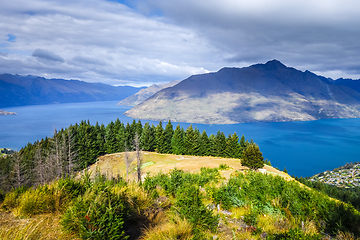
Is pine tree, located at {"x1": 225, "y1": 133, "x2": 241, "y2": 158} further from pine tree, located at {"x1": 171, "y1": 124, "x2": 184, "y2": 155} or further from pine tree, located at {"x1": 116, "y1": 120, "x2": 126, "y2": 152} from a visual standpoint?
pine tree, located at {"x1": 116, "y1": 120, "x2": 126, "y2": 152}

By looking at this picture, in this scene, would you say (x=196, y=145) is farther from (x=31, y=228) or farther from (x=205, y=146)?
(x=31, y=228)

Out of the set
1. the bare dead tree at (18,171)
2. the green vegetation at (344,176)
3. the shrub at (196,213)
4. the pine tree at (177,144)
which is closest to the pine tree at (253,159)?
the shrub at (196,213)

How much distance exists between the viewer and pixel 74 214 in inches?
161

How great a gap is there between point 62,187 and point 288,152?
157 metres

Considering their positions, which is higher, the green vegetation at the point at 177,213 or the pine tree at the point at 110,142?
the green vegetation at the point at 177,213

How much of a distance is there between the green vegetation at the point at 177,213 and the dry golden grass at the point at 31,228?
0.11 ft

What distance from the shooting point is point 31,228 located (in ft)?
13.8

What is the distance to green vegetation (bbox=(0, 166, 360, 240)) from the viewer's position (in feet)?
13.5

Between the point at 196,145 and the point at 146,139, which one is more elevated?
the point at 146,139

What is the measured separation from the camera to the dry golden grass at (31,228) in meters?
3.77

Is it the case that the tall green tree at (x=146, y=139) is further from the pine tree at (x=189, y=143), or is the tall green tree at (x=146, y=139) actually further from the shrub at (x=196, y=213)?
the shrub at (x=196, y=213)

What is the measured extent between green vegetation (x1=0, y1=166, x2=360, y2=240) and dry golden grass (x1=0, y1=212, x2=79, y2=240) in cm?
3

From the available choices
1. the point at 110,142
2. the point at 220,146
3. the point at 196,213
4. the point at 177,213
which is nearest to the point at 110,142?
the point at 110,142

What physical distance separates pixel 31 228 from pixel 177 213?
3.53 m
